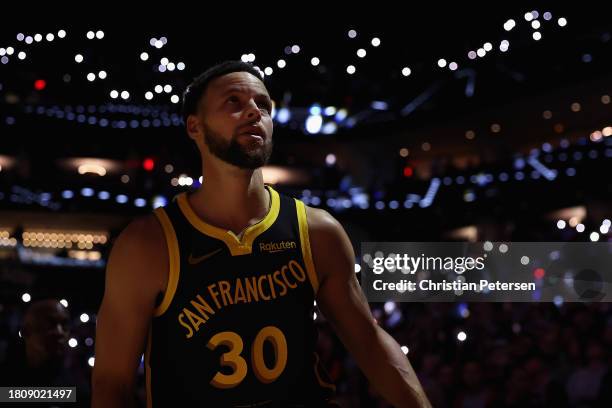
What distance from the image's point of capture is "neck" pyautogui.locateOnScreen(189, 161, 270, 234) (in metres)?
2.36

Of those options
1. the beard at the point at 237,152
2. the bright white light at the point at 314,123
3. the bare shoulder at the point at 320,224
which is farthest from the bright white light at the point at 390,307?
the bright white light at the point at 314,123

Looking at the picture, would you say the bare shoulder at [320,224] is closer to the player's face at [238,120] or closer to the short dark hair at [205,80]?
the player's face at [238,120]

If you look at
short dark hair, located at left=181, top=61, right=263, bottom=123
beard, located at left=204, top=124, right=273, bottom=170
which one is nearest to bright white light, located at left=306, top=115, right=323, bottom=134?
short dark hair, located at left=181, top=61, right=263, bottom=123

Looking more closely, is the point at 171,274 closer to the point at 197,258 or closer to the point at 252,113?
the point at 197,258

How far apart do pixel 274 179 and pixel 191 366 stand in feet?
99.4

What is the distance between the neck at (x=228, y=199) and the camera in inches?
92.7

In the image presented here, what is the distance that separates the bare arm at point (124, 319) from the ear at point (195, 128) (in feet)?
1.24

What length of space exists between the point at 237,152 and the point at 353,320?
1.92 ft

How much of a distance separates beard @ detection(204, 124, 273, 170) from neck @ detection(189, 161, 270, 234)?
0.06 m

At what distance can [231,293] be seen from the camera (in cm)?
225

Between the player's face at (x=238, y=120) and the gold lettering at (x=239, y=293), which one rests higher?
the player's face at (x=238, y=120)

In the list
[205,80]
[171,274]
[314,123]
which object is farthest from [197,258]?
[314,123]

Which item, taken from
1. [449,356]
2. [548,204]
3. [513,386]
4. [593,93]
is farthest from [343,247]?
[593,93]

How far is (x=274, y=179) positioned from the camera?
32.5 meters
